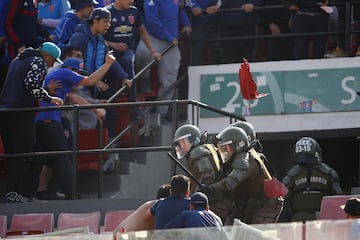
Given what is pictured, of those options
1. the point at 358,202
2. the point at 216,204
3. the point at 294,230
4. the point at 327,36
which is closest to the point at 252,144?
the point at 216,204

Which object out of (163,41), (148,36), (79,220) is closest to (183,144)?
(79,220)

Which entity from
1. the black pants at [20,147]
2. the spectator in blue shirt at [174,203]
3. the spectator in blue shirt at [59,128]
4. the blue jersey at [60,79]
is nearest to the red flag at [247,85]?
the spectator in blue shirt at [59,128]

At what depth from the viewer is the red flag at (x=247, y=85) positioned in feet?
57.2

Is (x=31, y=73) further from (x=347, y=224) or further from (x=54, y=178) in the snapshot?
(x=347, y=224)

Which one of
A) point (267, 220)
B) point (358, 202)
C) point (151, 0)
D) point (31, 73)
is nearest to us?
point (358, 202)

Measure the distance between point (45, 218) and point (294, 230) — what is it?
Answer: 165 inches

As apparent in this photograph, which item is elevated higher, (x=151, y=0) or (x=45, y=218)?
(x=151, y=0)

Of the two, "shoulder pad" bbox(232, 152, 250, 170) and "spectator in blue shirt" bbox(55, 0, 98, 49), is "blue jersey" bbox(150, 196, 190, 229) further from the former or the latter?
"spectator in blue shirt" bbox(55, 0, 98, 49)

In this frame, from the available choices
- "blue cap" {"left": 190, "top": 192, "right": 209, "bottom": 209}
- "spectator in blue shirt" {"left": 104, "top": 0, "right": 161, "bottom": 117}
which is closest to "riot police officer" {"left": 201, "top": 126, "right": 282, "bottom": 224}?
"blue cap" {"left": 190, "top": 192, "right": 209, "bottom": 209}

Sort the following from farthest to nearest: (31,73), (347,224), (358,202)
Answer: (31,73) → (358,202) → (347,224)

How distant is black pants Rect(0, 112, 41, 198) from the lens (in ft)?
54.2

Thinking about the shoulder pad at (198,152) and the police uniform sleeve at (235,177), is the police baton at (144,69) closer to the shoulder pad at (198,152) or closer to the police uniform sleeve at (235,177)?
the shoulder pad at (198,152)

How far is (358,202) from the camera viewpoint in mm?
13562

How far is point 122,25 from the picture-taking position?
59.4 ft
